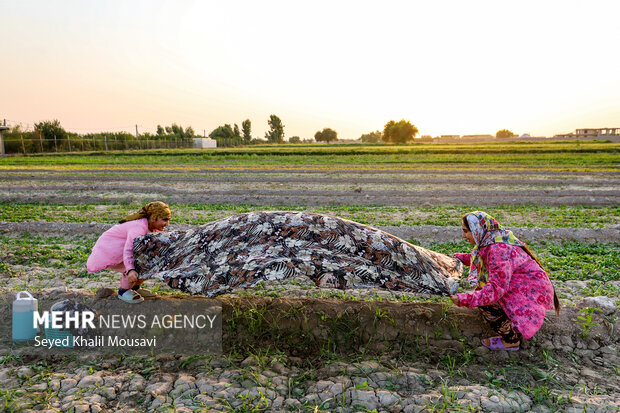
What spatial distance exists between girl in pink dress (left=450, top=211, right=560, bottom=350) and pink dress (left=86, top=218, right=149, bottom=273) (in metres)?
3.07

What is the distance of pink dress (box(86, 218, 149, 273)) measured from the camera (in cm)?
388

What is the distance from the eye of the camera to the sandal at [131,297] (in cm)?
420

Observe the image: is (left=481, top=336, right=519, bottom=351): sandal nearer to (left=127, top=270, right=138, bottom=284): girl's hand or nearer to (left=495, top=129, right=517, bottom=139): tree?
(left=127, top=270, right=138, bottom=284): girl's hand

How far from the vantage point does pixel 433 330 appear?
3936mm

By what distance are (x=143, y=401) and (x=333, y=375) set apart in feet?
5.09

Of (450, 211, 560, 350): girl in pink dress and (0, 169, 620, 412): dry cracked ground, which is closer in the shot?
(0, 169, 620, 412): dry cracked ground

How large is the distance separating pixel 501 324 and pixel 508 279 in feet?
2.17

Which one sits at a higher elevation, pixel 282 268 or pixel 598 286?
pixel 282 268

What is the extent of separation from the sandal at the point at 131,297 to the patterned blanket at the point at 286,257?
1.94 feet

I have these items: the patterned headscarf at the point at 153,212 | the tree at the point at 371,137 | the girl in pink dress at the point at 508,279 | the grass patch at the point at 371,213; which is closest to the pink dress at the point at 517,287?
the girl in pink dress at the point at 508,279

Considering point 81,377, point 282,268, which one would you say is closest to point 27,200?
point 81,377

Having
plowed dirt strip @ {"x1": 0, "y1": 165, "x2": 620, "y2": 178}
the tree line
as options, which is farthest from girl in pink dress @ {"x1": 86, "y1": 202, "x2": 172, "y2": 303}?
the tree line

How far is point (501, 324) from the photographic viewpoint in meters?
3.71

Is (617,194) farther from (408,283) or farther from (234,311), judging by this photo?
(234,311)
